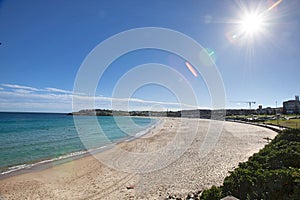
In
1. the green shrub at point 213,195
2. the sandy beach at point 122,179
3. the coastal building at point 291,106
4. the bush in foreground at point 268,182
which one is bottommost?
the sandy beach at point 122,179

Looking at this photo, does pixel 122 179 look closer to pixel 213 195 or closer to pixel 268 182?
pixel 213 195

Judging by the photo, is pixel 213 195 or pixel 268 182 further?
pixel 213 195

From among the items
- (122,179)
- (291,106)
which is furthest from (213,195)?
(291,106)

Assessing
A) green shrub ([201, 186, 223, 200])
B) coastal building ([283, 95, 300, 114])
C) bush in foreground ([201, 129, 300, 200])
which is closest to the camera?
bush in foreground ([201, 129, 300, 200])

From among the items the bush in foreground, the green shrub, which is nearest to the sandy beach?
the green shrub

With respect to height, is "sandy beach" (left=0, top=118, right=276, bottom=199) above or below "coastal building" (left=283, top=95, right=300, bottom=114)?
below

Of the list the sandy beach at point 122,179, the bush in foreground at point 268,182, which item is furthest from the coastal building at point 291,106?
the bush in foreground at point 268,182

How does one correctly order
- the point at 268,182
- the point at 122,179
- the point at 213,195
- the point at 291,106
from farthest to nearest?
the point at 291,106 < the point at 122,179 < the point at 213,195 < the point at 268,182

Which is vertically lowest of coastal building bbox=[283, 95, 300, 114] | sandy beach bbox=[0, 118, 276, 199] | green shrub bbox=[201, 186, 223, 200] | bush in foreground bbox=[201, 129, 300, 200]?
sandy beach bbox=[0, 118, 276, 199]

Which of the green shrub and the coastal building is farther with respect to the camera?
the coastal building

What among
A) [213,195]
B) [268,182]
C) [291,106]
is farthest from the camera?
[291,106]

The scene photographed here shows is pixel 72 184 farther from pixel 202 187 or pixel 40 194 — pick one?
pixel 202 187

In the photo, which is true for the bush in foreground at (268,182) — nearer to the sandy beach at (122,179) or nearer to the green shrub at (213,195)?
the green shrub at (213,195)

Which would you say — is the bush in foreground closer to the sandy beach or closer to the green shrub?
the green shrub
